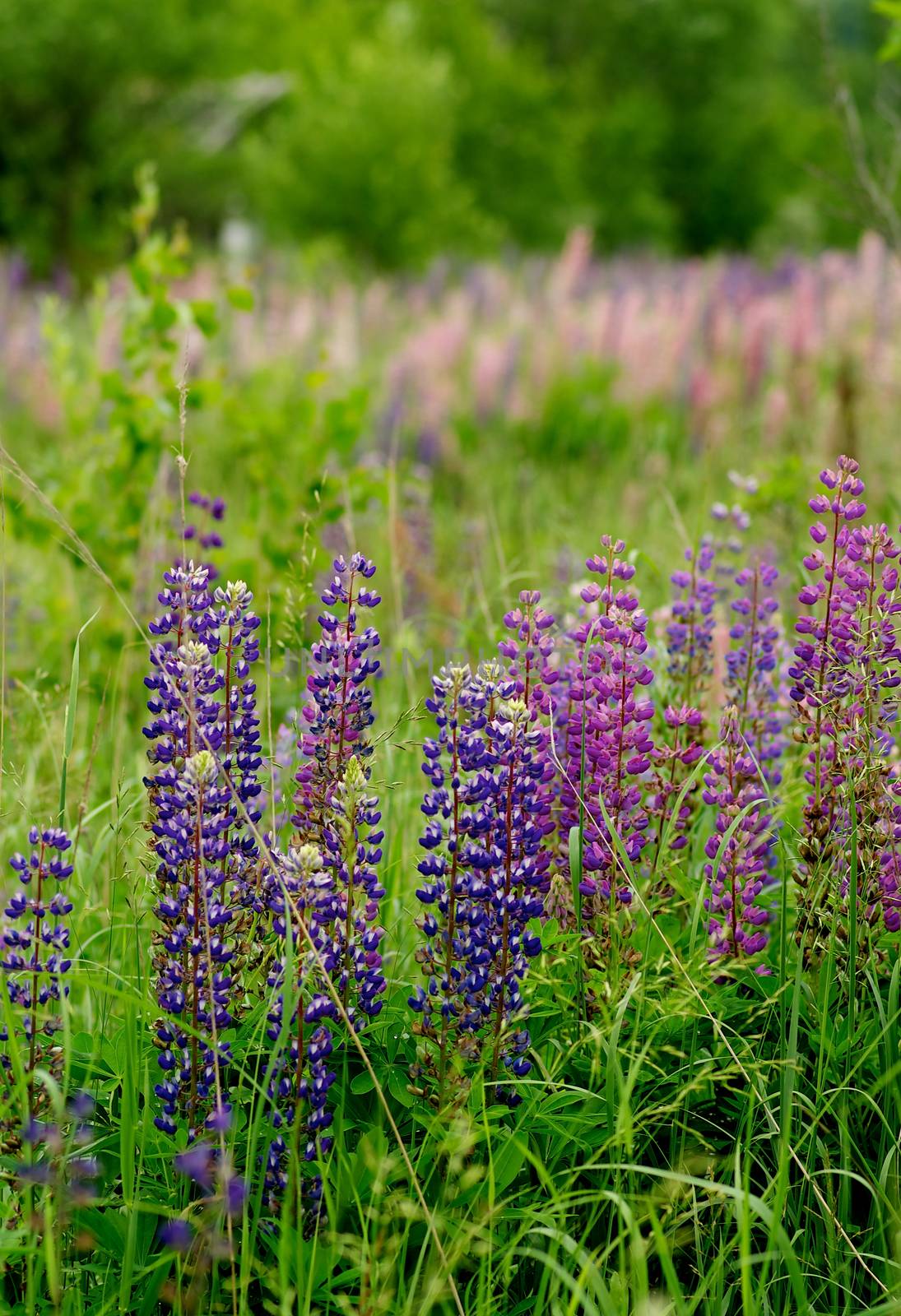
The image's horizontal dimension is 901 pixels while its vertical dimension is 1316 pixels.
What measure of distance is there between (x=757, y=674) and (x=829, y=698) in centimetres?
49

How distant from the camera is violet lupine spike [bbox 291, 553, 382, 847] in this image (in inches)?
68.6

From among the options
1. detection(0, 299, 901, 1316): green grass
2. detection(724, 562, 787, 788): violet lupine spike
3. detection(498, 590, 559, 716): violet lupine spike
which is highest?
detection(498, 590, 559, 716): violet lupine spike

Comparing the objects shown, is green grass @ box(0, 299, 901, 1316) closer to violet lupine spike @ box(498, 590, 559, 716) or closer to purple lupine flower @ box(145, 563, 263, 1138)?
purple lupine flower @ box(145, 563, 263, 1138)

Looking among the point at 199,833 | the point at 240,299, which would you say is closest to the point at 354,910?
the point at 199,833

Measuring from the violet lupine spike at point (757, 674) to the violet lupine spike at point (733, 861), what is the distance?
292 millimetres

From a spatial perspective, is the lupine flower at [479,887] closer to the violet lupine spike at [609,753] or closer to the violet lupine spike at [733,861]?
the violet lupine spike at [609,753]

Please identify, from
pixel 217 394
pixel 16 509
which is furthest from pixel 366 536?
pixel 16 509

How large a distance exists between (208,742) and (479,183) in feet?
59.0

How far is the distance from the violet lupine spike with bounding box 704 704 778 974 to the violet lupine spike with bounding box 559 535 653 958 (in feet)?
0.40

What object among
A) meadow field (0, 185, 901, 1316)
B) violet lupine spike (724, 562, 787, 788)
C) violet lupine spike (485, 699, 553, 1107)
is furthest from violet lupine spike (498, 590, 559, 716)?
violet lupine spike (724, 562, 787, 788)

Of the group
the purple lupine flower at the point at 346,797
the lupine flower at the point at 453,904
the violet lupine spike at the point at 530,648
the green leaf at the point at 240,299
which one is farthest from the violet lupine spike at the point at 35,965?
the green leaf at the point at 240,299

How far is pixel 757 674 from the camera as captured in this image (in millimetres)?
2443

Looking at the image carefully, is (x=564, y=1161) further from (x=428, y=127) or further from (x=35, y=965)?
(x=428, y=127)

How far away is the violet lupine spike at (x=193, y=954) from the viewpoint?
1610 mm
